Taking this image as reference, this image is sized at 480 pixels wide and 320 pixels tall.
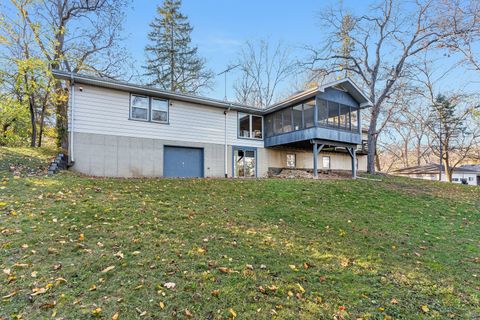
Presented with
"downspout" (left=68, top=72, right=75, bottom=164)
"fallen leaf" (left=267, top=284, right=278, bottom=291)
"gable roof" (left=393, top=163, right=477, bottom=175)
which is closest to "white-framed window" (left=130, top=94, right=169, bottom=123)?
"downspout" (left=68, top=72, right=75, bottom=164)

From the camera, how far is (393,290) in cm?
363

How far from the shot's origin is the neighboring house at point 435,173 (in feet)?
102

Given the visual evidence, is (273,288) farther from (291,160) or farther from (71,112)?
(291,160)

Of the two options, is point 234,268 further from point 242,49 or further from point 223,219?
point 242,49

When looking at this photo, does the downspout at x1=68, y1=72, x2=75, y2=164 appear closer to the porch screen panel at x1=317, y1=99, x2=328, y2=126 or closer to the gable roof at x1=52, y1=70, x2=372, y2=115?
the gable roof at x1=52, y1=70, x2=372, y2=115

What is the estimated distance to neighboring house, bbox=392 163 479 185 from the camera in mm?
31020

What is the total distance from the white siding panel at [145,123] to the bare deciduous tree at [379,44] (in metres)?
10.1

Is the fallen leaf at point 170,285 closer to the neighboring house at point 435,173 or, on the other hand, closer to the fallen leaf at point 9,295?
the fallen leaf at point 9,295

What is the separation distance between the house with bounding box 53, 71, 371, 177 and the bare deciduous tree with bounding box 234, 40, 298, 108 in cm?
1383

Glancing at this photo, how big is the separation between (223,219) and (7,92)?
640 inches

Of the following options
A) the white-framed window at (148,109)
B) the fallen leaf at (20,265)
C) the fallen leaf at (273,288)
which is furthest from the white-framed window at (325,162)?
the fallen leaf at (20,265)

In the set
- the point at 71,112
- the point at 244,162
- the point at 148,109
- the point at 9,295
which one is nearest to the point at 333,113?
the point at 244,162

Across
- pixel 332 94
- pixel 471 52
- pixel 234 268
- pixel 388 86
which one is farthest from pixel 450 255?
pixel 388 86

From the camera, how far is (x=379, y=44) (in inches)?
758
